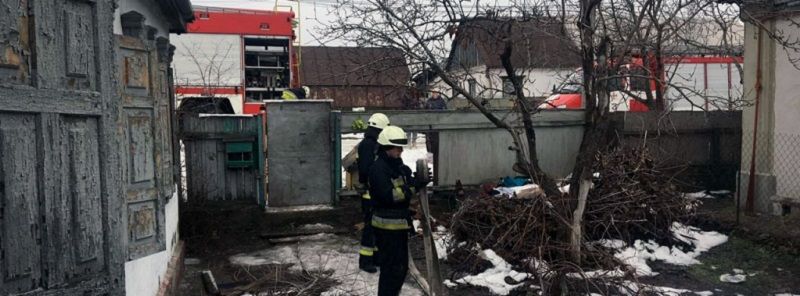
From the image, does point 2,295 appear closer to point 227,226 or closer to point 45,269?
point 45,269

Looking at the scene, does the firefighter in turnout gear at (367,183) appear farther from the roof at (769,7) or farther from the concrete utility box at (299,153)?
the roof at (769,7)

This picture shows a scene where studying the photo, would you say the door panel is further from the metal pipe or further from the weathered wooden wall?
the metal pipe

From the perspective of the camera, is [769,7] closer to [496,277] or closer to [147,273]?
[496,277]

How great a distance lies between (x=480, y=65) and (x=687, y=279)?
6324mm

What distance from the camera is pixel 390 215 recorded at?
5.52 m

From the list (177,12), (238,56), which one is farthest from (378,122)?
(238,56)

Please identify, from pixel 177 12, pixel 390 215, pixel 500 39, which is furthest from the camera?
pixel 500 39

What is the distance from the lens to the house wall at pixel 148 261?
404cm

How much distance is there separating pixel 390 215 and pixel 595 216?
3.25 metres

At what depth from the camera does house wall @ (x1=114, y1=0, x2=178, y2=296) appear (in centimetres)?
404

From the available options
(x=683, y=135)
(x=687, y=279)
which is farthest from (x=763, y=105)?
(x=687, y=279)

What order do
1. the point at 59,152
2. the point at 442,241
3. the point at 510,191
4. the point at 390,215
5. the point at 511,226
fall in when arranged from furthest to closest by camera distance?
the point at 510,191, the point at 442,241, the point at 511,226, the point at 390,215, the point at 59,152

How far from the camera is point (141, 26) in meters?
3.88

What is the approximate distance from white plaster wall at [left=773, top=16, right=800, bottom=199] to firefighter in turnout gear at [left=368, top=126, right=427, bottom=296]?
640cm
